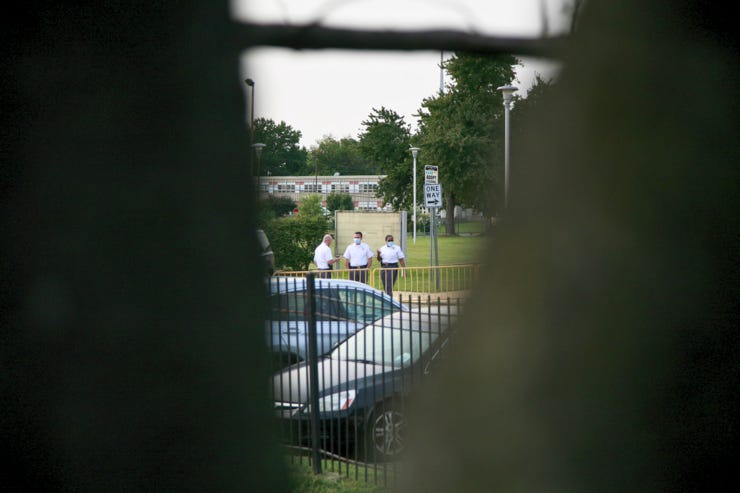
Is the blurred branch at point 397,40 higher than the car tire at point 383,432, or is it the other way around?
the blurred branch at point 397,40

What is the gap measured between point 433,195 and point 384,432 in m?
10.0

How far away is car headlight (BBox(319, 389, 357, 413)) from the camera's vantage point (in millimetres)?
5945

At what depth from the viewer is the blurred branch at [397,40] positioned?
2.97 ft

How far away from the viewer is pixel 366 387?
5789mm

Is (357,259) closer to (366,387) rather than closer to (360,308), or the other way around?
(360,308)

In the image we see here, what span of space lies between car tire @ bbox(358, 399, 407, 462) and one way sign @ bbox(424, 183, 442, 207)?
941 centimetres

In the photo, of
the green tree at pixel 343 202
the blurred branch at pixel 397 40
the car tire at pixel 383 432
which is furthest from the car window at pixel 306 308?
the green tree at pixel 343 202

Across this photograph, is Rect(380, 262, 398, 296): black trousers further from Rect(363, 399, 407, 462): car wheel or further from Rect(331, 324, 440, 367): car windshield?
Rect(363, 399, 407, 462): car wheel

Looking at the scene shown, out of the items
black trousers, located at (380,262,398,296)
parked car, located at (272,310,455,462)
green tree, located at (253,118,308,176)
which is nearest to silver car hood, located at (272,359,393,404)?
parked car, located at (272,310,455,462)

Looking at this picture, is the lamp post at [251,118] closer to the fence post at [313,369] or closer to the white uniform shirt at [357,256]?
the fence post at [313,369]

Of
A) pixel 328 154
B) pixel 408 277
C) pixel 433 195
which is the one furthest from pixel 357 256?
pixel 328 154

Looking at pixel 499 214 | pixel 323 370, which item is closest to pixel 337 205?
pixel 323 370

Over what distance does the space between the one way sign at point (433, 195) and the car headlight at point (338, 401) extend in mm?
9244

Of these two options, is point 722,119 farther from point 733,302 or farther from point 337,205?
point 337,205
